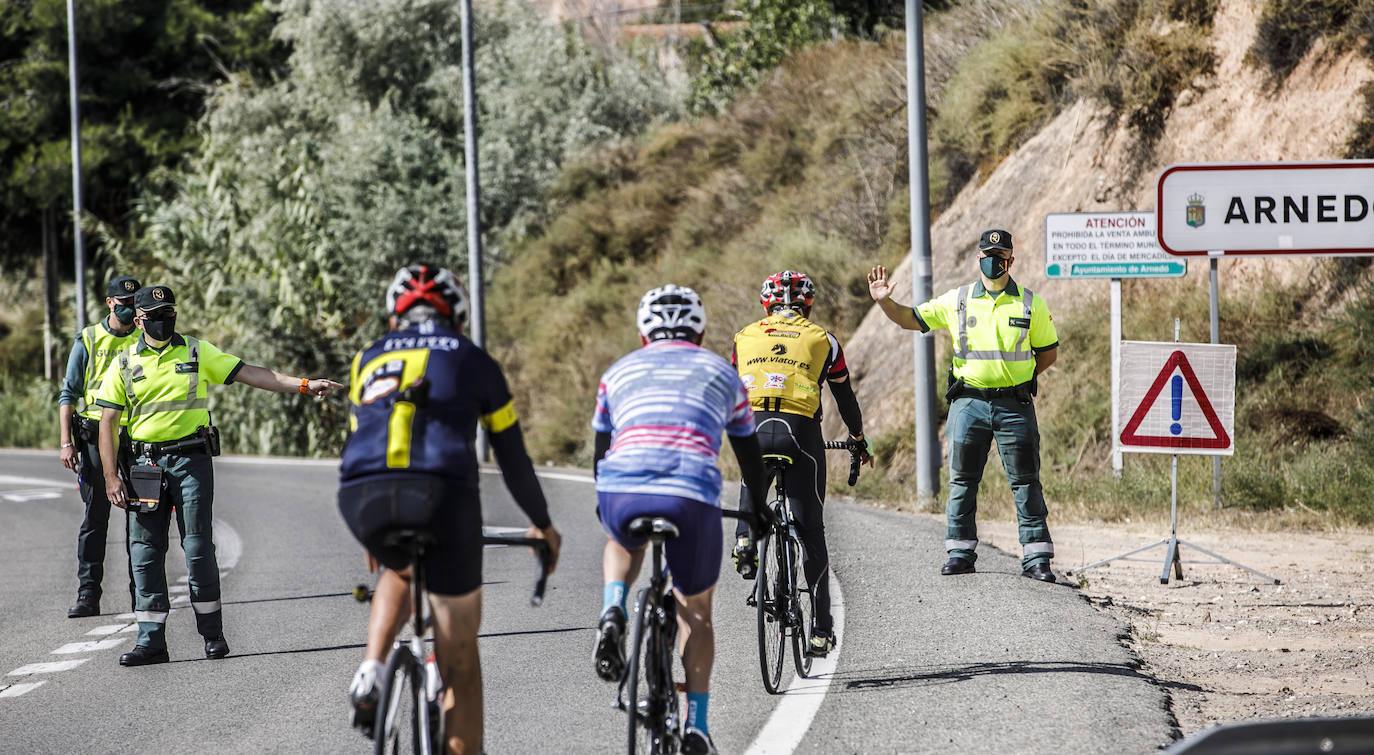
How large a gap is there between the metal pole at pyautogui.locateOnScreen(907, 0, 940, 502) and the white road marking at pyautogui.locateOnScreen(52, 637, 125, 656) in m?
8.30

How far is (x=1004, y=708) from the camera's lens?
6367 mm

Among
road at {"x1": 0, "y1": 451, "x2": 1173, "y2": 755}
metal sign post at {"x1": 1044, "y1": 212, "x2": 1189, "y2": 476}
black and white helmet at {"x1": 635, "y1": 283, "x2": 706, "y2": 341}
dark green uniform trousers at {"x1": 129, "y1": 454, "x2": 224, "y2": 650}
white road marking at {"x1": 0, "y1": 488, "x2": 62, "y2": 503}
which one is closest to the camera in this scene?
black and white helmet at {"x1": 635, "y1": 283, "x2": 706, "y2": 341}

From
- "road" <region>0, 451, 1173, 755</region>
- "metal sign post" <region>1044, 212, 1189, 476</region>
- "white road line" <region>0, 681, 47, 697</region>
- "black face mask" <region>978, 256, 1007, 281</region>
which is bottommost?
"white road line" <region>0, 681, 47, 697</region>

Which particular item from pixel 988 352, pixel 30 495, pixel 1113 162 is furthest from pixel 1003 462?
pixel 30 495

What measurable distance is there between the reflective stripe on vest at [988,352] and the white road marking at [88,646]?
18.7ft

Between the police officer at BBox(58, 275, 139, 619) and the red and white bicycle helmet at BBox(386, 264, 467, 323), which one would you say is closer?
the red and white bicycle helmet at BBox(386, 264, 467, 323)

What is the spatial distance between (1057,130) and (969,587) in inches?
476

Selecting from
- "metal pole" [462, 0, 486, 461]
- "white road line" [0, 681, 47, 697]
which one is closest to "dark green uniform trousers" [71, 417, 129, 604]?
"white road line" [0, 681, 47, 697]

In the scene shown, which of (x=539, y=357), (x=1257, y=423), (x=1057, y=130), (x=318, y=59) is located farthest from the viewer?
(x=318, y=59)

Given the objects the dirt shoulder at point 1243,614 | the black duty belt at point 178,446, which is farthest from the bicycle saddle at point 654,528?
the black duty belt at point 178,446

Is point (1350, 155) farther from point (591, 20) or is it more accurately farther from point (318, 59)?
point (591, 20)

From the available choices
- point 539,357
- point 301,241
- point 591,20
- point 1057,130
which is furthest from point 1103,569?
point 591,20

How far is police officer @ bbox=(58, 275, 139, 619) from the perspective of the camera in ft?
31.7

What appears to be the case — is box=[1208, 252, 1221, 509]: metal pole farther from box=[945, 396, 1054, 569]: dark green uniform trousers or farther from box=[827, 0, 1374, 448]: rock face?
box=[827, 0, 1374, 448]: rock face
